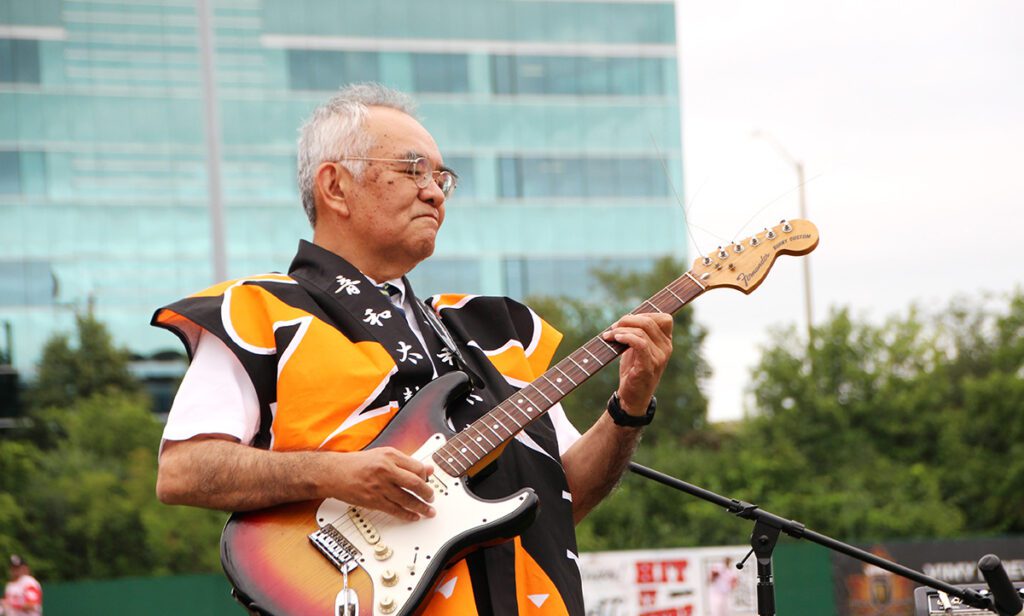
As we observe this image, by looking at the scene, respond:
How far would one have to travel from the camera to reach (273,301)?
3.22 meters

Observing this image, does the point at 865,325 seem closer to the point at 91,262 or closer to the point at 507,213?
the point at 507,213

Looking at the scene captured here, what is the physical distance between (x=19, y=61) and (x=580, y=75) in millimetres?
15383

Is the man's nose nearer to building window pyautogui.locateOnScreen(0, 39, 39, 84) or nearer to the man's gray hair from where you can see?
the man's gray hair

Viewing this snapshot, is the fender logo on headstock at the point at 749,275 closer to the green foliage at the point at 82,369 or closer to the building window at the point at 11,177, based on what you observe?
the green foliage at the point at 82,369

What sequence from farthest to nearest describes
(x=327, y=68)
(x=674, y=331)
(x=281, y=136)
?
(x=327, y=68) < (x=281, y=136) < (x=674, y=331)

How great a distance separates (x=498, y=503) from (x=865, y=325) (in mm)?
24811

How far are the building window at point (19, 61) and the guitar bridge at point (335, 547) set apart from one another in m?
36.4

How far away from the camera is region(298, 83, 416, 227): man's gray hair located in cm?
354

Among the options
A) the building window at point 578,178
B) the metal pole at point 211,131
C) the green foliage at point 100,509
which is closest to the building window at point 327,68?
the building window at point 578,178

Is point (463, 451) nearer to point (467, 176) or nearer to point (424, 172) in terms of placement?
point (424, 172)

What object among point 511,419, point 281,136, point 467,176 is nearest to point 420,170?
point 511,419

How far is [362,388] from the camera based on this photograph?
10.3 feet

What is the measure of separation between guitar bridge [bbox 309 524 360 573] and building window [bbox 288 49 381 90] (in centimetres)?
3553

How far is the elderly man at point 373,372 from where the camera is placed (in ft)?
9.91
